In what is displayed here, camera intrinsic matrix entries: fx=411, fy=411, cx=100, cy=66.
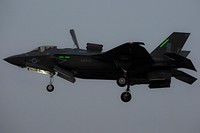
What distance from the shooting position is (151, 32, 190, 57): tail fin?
1556 inches

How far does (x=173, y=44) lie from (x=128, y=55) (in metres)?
5.57

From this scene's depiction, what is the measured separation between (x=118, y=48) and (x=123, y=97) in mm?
5666

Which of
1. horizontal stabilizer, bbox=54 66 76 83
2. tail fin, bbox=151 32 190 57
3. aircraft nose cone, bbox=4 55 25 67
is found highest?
tail fin, bbox=151 32 190 57

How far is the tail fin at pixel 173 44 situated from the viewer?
39.5 metres

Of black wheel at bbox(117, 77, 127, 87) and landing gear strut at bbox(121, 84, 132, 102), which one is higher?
black wheel at bbox(117, 77, 127, 87)

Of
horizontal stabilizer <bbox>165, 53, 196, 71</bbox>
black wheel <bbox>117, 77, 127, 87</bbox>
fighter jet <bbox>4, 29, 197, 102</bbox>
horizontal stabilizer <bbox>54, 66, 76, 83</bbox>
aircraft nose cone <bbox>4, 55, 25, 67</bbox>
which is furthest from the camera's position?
aircraft nose cone <bbox>4, 55, 25, 67</bbox>

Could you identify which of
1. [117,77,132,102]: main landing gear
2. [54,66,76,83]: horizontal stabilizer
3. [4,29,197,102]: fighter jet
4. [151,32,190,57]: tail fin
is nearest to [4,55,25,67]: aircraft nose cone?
[4,29,197,102]: fighter jet

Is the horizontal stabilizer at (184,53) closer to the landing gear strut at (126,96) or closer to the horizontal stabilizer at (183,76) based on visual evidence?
the horizontal stabilizer at (183,76)

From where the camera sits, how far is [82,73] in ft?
127

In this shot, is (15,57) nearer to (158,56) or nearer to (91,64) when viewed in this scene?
(91,64)

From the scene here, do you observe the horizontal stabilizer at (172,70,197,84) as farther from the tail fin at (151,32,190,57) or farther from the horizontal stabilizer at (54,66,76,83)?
the horizontal stabilizer at (54,66,76,83)

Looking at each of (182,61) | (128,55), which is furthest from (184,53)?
(128,55)

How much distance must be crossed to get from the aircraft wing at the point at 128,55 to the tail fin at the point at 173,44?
104 inches

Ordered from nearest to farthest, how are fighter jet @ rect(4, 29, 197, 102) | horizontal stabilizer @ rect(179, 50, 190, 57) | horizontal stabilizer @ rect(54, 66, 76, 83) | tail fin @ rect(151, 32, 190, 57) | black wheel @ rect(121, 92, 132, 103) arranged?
fighter jet @ rect(4, 29, 197, 102)
horizontal stabilizer @ rect(54, 66, 76, 83)
black wheel @ rect(121, 92, 132, 103)
tail fin @ rect(151, 32, 190, 57)
horizontal stabilizer @ rect(179, 50, 190, 57)
